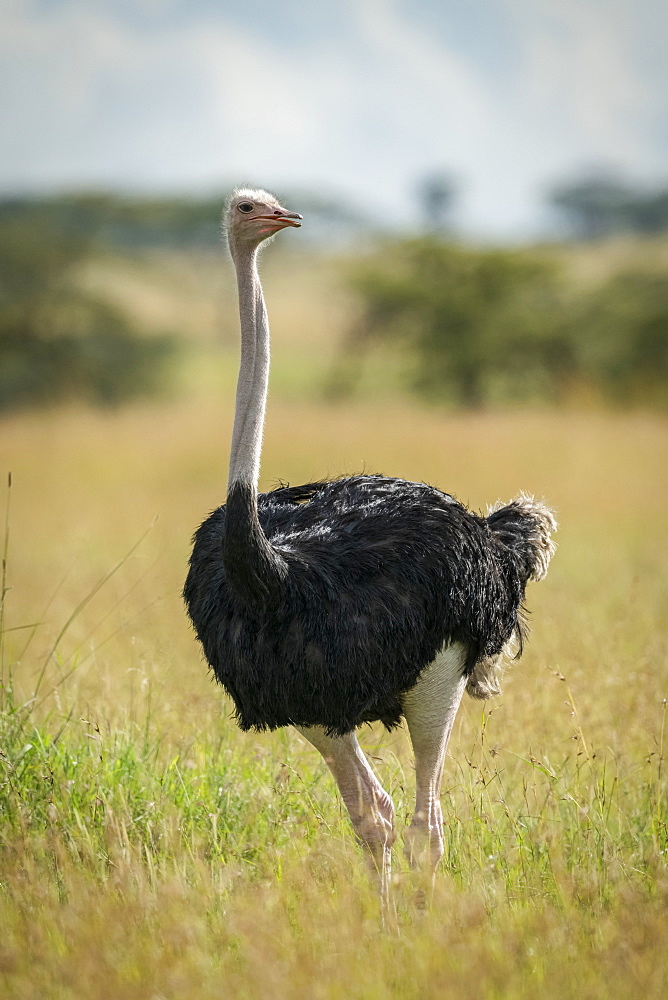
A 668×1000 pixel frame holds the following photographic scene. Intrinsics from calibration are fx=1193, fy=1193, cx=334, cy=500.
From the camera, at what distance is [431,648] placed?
3.28 m

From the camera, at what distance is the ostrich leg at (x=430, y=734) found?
336 centimetres

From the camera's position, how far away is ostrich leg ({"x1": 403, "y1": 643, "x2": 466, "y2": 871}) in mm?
3359

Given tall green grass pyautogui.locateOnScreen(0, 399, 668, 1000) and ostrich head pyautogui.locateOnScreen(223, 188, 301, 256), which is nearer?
tall green grass pyautogui.locateOnScreen(0, 399, 668, 1000)

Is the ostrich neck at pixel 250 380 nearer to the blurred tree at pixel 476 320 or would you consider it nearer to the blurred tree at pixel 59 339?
the blurred tree at pixel 476 320

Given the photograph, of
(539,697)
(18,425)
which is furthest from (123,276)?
(539,697)

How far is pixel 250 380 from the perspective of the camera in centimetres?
314

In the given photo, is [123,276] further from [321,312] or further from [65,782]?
[65,782]

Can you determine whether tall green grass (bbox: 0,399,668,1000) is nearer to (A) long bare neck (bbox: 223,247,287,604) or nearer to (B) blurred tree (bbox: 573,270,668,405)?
(A) long bare neck (bbox: 223,247,287,604)

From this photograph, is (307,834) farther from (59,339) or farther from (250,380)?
(59,339)

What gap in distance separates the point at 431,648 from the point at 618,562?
19.2ft

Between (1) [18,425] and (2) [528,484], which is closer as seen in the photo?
(2) [528,484]

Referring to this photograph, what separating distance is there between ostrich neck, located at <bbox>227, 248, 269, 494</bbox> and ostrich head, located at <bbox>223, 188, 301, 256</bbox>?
0.06m

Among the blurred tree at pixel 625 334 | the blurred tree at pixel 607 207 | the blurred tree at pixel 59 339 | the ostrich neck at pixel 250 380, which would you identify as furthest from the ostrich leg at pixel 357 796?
the blurred tree at pixel 607 207

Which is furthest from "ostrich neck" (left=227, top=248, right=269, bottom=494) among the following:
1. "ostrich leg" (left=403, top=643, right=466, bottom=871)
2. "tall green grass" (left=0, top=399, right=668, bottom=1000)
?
"tall green grass" (left=0, top=399, right=668, bottom=1000)
